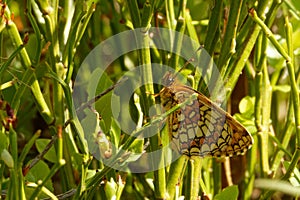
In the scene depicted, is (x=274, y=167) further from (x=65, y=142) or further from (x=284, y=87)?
(x=65, y=142)

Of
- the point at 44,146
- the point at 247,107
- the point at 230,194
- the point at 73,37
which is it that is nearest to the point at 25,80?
the point at 73,37

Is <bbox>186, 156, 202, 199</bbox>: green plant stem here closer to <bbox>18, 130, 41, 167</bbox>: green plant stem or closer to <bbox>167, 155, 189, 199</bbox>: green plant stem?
<bbox>167, 155, 189, 199</bbox>: green plant stem

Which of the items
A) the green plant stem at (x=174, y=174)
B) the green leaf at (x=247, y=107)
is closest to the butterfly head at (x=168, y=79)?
the green plant stem at (x=174, y=174)

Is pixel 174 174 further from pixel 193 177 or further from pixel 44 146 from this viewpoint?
pixel 44 146

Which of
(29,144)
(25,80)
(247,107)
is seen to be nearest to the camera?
(29,144)

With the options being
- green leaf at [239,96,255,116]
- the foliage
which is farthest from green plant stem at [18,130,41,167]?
green leaf at [239,96,255,116]

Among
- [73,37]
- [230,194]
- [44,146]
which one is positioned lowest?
[230,194]

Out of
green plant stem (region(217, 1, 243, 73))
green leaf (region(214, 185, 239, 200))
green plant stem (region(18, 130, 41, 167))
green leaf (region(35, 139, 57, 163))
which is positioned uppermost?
green plant stem (region(217, 1, 243, 73))

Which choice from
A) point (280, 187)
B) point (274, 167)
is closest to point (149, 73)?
point (280, 187)
